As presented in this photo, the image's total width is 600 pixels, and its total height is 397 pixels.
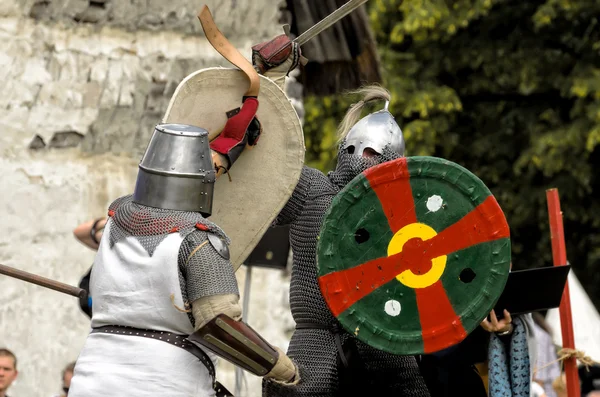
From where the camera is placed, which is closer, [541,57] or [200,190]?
[200,190]

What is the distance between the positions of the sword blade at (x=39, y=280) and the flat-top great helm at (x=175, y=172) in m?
1.29

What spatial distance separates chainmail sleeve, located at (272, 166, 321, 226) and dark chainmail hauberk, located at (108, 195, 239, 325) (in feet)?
2.70

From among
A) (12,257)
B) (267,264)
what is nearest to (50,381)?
(12,257)

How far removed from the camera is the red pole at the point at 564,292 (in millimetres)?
5277

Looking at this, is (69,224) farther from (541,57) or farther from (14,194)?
(541,57)

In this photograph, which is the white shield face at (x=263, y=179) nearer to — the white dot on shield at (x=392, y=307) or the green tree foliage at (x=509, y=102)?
the white dot on shield at (x=392, y=307)

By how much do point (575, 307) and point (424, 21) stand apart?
417cm

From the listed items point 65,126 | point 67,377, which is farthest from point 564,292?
point 65,126

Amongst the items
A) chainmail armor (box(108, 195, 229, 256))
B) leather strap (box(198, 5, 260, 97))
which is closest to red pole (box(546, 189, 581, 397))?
leather strap (box(198, 5, 260, 97))

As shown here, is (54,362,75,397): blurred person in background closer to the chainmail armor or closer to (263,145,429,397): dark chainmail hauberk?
(263,145,429,397): dark chainmail hauberk

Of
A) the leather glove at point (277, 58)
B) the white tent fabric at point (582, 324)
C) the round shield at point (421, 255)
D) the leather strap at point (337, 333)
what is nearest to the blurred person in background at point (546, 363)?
the white tent fabric at point (582, 324)

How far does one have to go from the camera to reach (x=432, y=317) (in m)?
4.43

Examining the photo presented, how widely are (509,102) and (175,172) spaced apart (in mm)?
8816

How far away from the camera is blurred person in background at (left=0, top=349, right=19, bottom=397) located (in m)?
5.97
